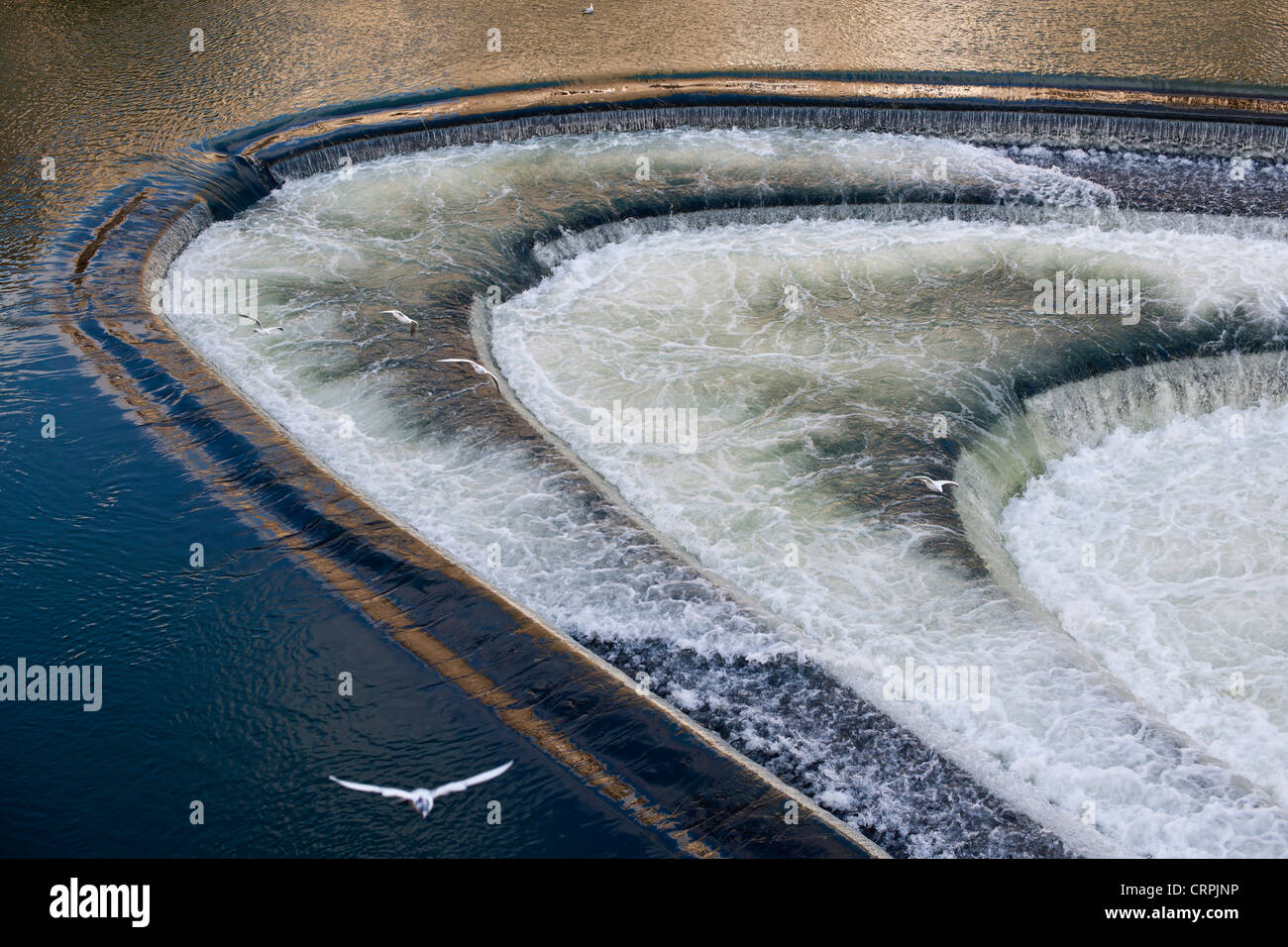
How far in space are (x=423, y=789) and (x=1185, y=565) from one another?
746cm

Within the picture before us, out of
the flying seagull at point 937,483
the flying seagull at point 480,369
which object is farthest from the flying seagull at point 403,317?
the flying seagull at point 937,483

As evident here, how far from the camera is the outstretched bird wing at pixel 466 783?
6.85 meters

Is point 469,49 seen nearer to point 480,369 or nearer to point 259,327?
point 259,327

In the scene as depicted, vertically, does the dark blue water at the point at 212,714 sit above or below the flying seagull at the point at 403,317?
below

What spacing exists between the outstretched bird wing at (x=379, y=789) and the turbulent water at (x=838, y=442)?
2.17 metres

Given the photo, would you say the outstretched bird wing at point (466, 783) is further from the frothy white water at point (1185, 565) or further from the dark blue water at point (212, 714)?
the frothy white water at point (1185, 565)

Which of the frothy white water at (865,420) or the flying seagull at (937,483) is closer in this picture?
the frothy white water at (865,420)

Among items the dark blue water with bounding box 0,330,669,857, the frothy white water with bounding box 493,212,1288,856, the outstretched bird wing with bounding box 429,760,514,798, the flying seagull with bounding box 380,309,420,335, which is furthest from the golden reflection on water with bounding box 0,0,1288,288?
the outstretched bird wing with bounding box 429,760,514,798

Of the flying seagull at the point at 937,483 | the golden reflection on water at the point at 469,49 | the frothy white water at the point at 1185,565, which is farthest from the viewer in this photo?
the golden reflection on water at the point at 469,49

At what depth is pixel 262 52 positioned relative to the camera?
18.6m

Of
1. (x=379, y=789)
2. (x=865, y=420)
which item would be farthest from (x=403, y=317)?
(x=379, y=789)

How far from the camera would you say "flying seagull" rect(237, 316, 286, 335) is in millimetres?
12539
